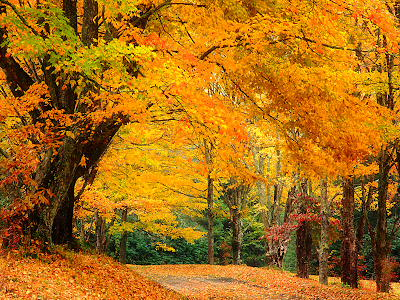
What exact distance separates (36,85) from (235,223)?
14.7 metres

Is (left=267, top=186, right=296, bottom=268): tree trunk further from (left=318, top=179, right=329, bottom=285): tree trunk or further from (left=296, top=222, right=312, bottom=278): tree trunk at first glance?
(left=318, top=179, right=329, bottom=285): tree trunk

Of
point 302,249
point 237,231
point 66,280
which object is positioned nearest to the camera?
point 66,280

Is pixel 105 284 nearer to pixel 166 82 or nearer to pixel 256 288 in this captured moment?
pixel 166 82

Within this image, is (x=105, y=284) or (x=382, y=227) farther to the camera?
(x=382, y=227)

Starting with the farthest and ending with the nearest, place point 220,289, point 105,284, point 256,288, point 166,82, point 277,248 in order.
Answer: point 277,248 < point 256,288 < point 220,289 < point 105,284 < point 166,82

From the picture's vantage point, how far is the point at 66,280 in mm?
6090

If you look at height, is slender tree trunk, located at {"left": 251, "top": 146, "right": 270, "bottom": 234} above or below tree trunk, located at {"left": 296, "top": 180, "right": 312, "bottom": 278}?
above

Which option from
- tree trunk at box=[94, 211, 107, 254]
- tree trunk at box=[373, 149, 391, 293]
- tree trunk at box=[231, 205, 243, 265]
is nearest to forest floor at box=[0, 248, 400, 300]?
tree trunk at box=[373, 149, 391, 293]

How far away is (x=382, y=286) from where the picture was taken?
11.6 metres

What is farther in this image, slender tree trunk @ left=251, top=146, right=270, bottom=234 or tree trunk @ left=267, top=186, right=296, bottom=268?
tree trunk @ left=267, top=186, right=296, bottom=268

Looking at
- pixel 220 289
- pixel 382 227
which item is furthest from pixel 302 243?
pixel 220 289

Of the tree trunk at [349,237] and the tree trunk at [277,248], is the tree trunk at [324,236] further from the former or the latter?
the tree trunk at [277,248]

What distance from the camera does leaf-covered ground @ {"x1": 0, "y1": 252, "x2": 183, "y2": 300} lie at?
5.00 metres

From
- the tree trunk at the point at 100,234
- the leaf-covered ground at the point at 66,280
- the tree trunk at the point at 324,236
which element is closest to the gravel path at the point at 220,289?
the leaf-covered ground at the point at 66,280
